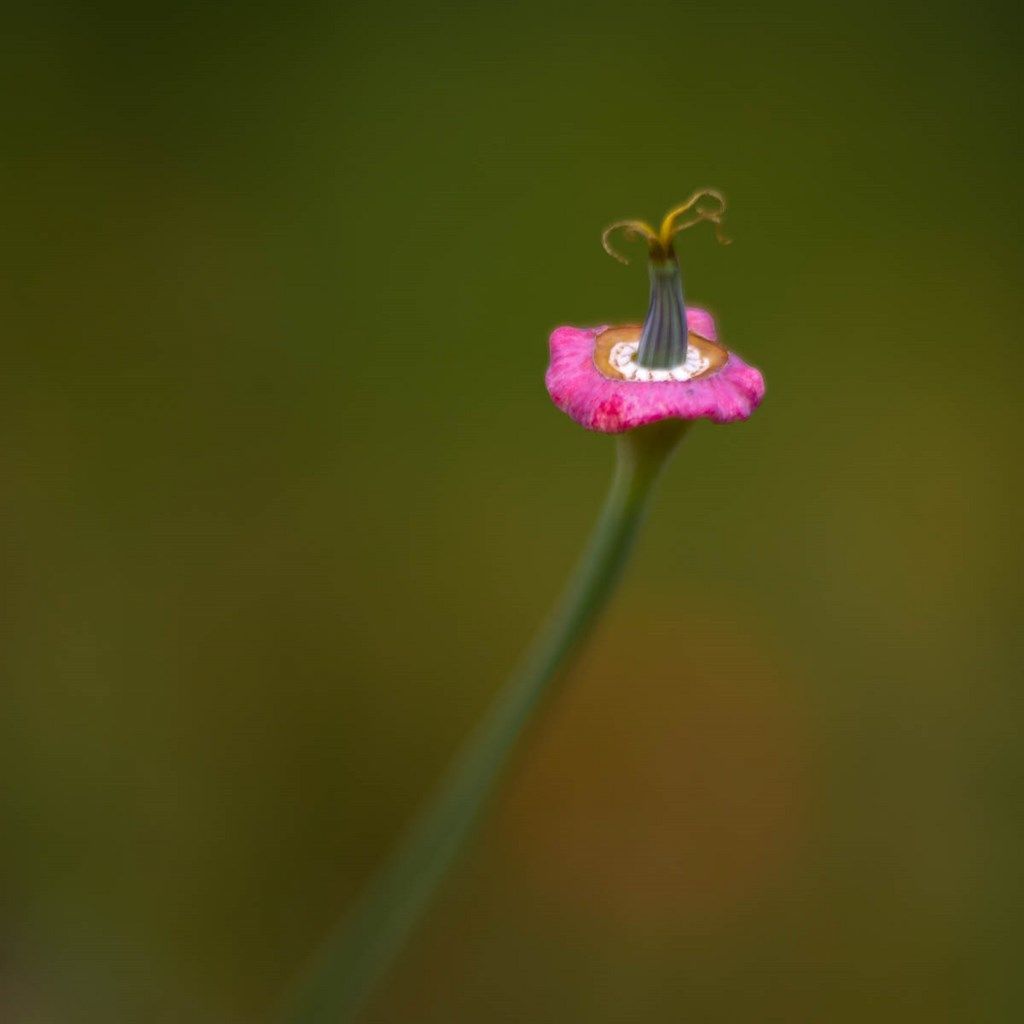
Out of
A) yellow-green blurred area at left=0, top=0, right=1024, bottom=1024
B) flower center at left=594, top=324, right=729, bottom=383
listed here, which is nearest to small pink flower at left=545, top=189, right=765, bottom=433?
flower center at left=594, top=324, right=729, bottom=383

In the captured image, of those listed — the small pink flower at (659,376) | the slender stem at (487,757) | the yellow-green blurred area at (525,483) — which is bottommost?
the slender stem at (487,757)

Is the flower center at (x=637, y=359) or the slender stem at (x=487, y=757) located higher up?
the flower center at (x=637, y=359)

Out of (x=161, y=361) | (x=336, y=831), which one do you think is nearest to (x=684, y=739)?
(x=336, y=831)

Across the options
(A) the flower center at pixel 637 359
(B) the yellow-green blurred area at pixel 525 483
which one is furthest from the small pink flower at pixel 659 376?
(B) the yellow-green blurred area at pixel 525 483

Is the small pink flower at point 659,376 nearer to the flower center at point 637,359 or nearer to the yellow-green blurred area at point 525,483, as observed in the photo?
the flower center at point 637,359

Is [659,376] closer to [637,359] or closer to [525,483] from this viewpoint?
[637,359]

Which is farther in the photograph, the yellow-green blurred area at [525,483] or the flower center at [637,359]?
the yellow-green blurred area at [525,483]
